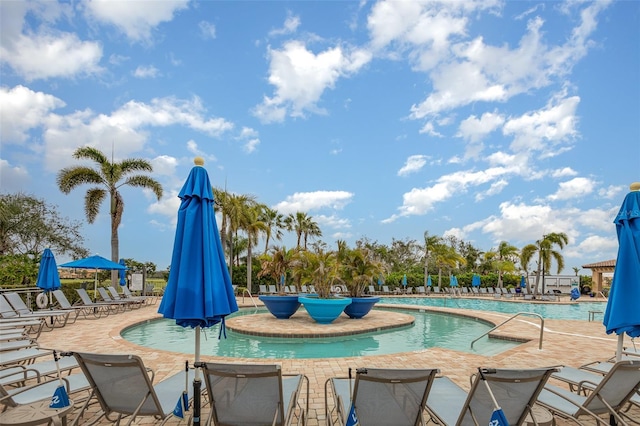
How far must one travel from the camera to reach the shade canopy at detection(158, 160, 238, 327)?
346 centimetres

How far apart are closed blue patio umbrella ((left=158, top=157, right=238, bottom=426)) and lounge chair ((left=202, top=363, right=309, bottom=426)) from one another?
0.55m

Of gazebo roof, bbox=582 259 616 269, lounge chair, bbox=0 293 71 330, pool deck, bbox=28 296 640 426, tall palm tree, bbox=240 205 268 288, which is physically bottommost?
pool deck, bbox=28 296 640 426

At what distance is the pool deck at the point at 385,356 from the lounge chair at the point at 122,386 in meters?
0.70

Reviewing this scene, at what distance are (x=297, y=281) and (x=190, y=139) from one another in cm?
611

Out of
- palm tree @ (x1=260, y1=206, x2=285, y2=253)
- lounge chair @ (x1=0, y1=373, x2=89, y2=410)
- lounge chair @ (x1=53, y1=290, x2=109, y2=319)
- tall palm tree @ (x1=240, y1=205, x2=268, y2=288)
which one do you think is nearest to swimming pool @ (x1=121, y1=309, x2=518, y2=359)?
lounge chair @ (x1=53, y1=290, x2=109, y2=319)

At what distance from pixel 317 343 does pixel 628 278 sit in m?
6.48

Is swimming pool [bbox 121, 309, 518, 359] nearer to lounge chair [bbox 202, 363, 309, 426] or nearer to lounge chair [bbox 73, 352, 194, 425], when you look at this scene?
lounge chair [bbox 73, 352, 194, 425]

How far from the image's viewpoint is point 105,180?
1961 centimetres

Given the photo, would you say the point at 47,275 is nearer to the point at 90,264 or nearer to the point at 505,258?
the point at 90,264

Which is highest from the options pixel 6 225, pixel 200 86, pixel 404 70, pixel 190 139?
pixel 404 70

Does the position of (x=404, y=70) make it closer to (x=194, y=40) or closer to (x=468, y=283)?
(x=194, y=40)

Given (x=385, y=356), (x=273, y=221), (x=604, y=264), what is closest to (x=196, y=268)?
(x=385, y=356)

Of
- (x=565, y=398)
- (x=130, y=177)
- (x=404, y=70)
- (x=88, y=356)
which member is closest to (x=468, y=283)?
(x=404, y=70)

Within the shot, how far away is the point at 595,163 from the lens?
13.5 meters
